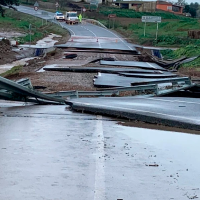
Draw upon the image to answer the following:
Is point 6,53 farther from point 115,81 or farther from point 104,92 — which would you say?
point 104,92

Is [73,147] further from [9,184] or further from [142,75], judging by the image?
[142,75]

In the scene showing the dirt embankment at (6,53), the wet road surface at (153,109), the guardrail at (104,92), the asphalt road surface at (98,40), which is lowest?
the dirt embankment at (6,53)

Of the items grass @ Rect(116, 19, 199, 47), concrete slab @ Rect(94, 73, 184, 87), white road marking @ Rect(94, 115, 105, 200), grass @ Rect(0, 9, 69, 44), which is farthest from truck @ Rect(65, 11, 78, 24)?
white road marking @ Rect(94, 115, 105, 200)

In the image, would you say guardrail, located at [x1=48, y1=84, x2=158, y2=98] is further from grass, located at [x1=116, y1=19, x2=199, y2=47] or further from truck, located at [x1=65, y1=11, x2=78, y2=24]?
truck, located at [x1=65, y1=11, x2=78, y2=24]

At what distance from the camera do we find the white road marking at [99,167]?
21.6ft

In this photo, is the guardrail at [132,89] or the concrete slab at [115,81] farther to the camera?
the concrete slab at [115,81]

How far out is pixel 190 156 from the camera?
29.8ft

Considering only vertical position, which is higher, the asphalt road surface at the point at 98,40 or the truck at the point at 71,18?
the truck at the point at 71,18

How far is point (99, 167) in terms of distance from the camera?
25.9 ft

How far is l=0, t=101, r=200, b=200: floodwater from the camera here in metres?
6.66

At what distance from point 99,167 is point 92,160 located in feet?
1.49

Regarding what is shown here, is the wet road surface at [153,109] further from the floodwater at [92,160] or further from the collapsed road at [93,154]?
the floodwater at [92,160]

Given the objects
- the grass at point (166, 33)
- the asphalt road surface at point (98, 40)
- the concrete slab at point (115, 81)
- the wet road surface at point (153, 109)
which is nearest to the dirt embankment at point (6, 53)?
the asphalt road surface at point (98, 40)

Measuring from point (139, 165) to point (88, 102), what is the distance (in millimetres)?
5942
